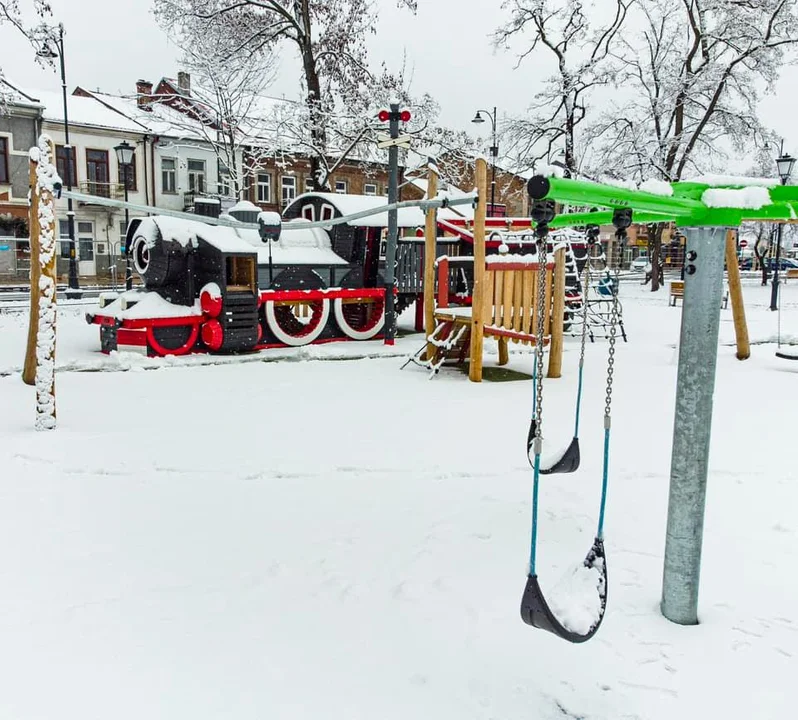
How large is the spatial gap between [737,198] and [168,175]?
3530 centimetres

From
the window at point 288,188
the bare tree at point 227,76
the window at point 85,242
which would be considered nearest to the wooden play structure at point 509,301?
the bare tree at point 227,76

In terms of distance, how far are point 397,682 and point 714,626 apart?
47.8 inches

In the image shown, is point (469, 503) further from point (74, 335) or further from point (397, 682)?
point (74, 335)

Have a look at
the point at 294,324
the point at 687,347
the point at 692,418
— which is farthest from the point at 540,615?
the point at 294,324

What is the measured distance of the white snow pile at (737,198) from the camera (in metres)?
2.24

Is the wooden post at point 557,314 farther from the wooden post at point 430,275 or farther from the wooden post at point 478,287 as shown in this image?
the wooden post at point 430,275

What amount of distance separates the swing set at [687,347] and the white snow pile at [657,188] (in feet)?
0.08

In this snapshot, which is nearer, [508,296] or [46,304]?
[46,304]

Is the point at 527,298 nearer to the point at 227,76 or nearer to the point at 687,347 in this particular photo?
the point at 687,347

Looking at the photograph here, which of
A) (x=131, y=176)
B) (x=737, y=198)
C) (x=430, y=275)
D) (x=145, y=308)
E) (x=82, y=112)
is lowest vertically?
(x=145, y=308)

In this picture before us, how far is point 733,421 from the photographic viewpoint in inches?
Result: 229

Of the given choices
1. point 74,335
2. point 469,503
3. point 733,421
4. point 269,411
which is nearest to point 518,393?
point 733,421

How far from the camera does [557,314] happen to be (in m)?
7.75

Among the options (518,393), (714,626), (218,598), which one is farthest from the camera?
(518,393)
